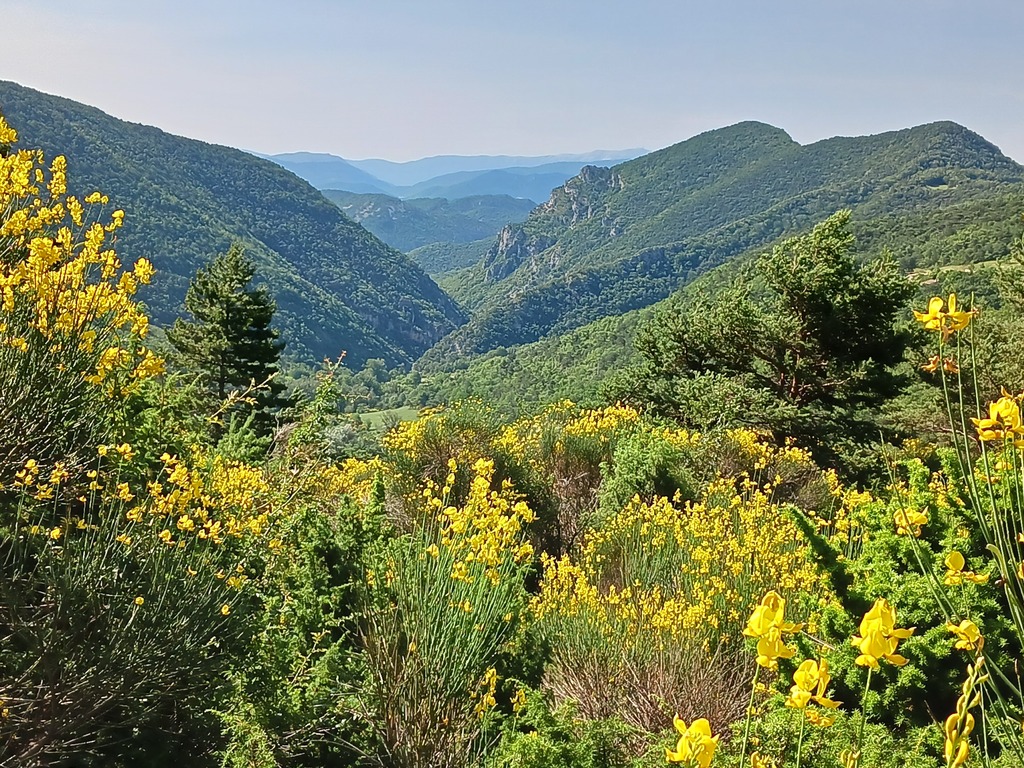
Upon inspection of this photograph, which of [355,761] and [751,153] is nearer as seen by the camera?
[355,761]

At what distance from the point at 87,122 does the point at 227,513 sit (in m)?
138

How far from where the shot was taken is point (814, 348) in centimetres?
1055

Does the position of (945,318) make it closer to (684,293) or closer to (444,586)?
(444,586)

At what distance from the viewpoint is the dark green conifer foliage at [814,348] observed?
9.99m

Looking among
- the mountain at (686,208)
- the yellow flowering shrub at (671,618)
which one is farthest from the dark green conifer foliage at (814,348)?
the mountain at (686,208)

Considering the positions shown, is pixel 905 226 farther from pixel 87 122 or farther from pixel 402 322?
pixel 87 122

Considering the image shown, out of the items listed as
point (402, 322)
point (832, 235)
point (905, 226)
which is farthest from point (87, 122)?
point (832, 235)

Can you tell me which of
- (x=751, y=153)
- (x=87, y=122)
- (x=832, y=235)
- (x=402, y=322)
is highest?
(x=751, y=153)

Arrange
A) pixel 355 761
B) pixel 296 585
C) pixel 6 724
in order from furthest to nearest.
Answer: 1. pixel 296 585
2. pixel 355 761
3. pixel 6 724

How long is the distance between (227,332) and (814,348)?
15398 mm

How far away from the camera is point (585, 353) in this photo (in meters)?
78.9

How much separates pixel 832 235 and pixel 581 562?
8420 millimetres

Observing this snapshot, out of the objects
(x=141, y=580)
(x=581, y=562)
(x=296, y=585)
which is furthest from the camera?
(x=581, y=562)

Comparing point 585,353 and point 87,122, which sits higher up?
point 87,122
